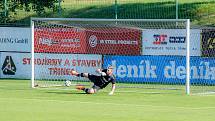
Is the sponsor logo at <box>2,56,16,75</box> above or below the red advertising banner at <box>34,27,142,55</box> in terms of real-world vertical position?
below

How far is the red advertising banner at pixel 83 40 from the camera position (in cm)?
3428

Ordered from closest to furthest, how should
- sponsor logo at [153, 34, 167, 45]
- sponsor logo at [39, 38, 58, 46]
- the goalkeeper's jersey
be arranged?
1. the goalkeeper's jersey
2. sponsor logo at [153, 34, 167, 45]
3. sponsor logo at [39, 38, 58, 46]

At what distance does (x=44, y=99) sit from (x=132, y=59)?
9105 mm

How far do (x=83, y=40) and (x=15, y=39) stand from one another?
3.26m

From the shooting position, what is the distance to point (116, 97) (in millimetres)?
25672

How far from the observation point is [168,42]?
32.9m

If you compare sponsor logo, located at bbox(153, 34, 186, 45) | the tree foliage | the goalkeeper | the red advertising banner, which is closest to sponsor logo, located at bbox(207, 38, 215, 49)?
sponsor logo, located at bbox(153, 34, 186, 45)

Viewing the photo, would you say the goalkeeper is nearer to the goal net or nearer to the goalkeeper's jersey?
the goalkeeper's jersey

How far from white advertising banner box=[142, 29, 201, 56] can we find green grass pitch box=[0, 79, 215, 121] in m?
3.68

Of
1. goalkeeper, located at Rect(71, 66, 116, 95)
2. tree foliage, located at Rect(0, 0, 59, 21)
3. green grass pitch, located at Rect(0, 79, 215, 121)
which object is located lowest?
green grass pitch, located at Rect(0, 79, 215, 121)

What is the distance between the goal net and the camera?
31.6m

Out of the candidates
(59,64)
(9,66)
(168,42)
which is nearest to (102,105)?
(168,42)

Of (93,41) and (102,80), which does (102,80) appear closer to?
(102,80)

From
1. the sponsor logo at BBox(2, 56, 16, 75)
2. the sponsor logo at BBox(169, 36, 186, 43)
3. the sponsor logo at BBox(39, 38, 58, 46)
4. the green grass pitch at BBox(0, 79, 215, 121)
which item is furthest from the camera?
the sponsor logo at BBox(2, 56, 16, 75)
